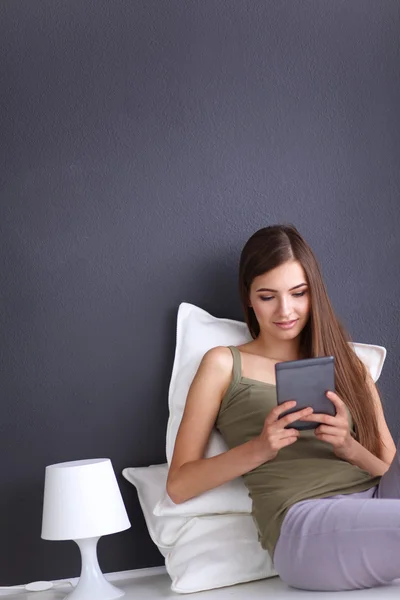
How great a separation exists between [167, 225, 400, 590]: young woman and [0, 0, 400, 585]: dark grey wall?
0.88ft

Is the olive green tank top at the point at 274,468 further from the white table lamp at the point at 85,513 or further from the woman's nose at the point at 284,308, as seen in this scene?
the white table lamp at the point at 85,513

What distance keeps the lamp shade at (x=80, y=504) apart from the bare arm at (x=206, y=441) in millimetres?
190

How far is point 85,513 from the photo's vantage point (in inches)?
90.0

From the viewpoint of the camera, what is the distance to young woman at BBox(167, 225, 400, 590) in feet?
6.93

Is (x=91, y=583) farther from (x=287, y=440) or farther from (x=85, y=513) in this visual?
(x=287, y=440)

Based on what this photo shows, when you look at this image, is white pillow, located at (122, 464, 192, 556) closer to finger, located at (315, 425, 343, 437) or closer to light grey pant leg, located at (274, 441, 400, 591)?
light grey pant leg, located at (274, 441, 400, 591)

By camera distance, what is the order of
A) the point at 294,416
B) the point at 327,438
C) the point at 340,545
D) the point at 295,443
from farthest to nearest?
1. the point at 295,443
2. the point at 327,438
3. the point at 294,416
4. the point at 340,545

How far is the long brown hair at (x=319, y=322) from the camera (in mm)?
2555

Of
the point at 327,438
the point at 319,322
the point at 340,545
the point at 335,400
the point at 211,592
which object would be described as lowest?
the point at 211,592

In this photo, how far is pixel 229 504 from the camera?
8.10ft

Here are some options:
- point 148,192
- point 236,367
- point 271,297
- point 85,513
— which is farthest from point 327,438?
point 148,192

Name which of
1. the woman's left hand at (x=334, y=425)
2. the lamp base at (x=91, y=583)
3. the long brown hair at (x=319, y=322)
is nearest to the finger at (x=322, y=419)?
the woman's left hand at (x=334, y=425)

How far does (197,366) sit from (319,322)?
1.29 ft

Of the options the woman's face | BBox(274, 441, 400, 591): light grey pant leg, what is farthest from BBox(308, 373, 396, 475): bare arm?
the woman's face
